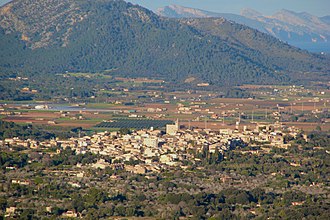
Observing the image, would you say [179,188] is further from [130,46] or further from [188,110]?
[130,46]

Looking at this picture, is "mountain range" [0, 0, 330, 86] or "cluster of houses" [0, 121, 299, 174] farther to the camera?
"mountain range" [0, 0, 330, 86]

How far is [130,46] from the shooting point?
170m

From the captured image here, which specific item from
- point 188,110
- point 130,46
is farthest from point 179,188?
point 130,46

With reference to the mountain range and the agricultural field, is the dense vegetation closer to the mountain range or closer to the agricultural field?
the agricultural field

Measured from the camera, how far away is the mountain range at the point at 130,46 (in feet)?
506

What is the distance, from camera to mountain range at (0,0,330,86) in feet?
506

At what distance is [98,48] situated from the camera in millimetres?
167750

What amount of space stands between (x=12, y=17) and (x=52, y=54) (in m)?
13.1

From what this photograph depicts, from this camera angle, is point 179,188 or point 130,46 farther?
point 130,46

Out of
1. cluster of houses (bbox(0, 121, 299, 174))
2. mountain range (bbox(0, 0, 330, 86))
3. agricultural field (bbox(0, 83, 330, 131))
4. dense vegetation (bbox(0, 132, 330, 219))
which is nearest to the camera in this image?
dense vegetation (bbox(0, 132, 330, 219))

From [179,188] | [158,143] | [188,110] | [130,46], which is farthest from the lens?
[130,46]

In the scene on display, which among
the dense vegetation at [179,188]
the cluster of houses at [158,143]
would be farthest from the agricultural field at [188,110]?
the dense vegetation at [179,188]

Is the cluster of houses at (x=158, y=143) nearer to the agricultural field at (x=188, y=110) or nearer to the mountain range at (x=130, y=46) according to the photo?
the agricultural field at (x=188, y=110)

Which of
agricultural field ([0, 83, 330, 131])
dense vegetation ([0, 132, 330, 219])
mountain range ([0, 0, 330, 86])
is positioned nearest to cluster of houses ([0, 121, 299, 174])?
dense vegetation ([0, 132, 330, 219])
